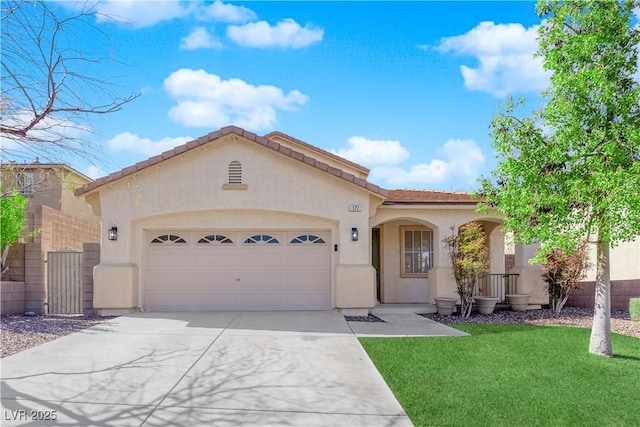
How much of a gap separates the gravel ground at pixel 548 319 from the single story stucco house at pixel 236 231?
4.40ft

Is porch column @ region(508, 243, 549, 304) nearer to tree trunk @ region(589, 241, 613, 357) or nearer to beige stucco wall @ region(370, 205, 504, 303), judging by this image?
beige stucco wall @ region(370, 205, 504, 303)

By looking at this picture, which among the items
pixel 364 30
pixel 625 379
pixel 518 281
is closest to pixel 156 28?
pixel 364 30

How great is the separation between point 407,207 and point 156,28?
830 centimetres

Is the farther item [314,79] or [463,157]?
[463,157]

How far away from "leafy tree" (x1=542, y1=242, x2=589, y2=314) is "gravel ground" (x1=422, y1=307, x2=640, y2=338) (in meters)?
0.46

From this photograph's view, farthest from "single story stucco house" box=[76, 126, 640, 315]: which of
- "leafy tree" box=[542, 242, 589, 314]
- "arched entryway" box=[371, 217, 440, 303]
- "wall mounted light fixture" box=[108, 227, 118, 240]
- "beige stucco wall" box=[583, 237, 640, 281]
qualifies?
"beige stucco wall" box=[583, 237, 640, 281]

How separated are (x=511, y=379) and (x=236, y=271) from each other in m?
8.38

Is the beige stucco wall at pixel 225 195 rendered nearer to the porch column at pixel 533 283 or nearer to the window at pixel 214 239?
the window at pixel 214 239

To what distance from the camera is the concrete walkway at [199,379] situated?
542 centimetres

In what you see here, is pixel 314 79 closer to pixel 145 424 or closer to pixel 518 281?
pixel 518 281

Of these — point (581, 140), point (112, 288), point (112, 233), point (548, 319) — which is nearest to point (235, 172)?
point (112, 233)

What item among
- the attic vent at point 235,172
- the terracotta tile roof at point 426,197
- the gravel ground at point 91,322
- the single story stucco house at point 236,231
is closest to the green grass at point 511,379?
the gravel ground at point 91,322

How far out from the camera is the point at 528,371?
7543 mm

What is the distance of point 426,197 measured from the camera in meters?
15.6
